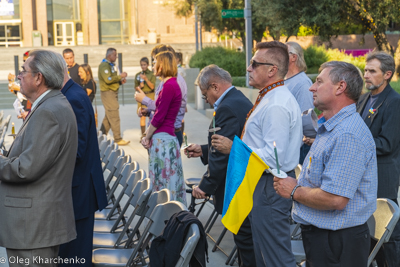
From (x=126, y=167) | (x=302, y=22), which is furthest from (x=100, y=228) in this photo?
(x=302, y=22)

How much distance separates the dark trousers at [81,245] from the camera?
387 centimetres

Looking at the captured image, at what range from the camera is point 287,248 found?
3.29 meters

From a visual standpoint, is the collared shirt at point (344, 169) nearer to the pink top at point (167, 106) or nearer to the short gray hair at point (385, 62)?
the short gray hair at point (385, 62)

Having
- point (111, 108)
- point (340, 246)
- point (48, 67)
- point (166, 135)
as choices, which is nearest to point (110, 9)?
point (111, 108)

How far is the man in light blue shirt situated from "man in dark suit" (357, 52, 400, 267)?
1454 millimetres

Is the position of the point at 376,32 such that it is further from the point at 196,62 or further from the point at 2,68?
the point at 2,68

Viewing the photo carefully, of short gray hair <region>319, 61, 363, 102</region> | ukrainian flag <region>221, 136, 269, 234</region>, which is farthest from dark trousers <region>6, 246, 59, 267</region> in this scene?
short gray hair <region>319, 61, 363, 102</region>

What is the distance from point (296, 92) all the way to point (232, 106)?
1320mm

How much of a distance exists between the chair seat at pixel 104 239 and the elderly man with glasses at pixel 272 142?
1906mm

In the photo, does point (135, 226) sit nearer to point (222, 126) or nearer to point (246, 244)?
point (246, 244)

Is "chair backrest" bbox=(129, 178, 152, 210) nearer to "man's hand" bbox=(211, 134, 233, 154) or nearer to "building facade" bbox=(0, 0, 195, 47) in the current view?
"man's hand" bbox=(211, 134, 233, 154)

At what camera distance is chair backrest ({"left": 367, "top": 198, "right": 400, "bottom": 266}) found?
10.9 feet

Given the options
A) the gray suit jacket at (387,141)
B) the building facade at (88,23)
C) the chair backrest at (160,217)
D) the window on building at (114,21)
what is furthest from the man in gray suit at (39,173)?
the window on building at (114,21)

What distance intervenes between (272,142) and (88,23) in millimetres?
46382
